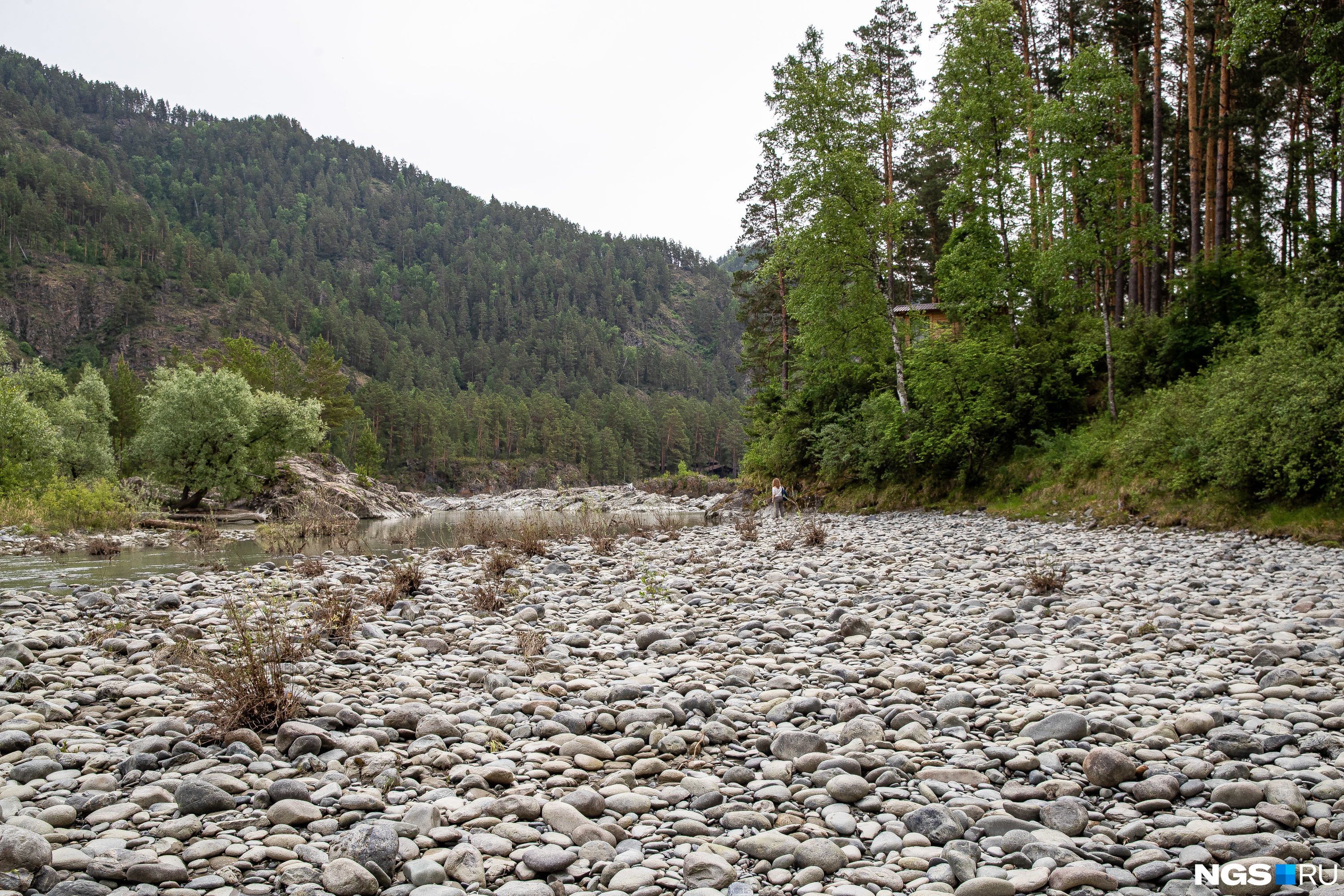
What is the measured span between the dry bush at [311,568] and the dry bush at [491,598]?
3454 mm

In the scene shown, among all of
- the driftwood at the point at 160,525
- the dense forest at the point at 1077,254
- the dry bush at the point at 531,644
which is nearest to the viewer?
the dry bush at the point at 531,644

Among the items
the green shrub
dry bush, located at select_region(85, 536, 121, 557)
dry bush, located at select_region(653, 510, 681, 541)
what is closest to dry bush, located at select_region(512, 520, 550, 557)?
dry bush, located at select_region(653, 510, 681, 541)

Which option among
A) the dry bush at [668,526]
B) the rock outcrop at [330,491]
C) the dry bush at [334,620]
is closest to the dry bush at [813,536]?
the dry bush at [668,526]

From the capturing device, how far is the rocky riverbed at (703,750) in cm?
281

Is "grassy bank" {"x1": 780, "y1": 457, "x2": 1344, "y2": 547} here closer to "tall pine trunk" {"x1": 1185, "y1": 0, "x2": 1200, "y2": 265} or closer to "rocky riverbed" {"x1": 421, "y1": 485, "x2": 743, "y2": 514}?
"tall pine trunk" {"x1": 1185, "y1": 0, "x2": 1200, "y2": 265}

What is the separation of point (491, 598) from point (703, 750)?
16.6 feet

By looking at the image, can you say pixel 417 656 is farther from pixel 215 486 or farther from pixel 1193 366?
pixel 215 486

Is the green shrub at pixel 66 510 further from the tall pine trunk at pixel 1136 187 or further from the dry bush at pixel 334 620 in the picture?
the tall pine trunk at pixel 1136 187

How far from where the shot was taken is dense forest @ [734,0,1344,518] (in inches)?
508

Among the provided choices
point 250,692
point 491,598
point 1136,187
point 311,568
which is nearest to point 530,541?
point 311,568

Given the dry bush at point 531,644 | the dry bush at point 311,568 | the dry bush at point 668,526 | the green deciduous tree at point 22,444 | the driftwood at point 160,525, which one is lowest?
the driftwood at point 160,525

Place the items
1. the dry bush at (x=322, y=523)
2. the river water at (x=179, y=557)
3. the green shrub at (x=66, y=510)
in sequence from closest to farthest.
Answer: the river water at (x=179, y=557)
the dry bush at (x=322, y=523)
the green shrub at (x=66, y=510)

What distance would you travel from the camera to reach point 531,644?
20.9 ft

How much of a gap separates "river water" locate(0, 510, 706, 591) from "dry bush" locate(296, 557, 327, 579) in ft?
6.08
